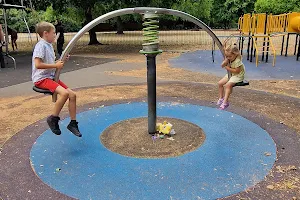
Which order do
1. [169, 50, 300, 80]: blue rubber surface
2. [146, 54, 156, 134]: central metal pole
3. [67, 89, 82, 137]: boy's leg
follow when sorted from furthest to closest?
[169, 50, 300, 80]: blue rubber surface
[146, 54, 156, 134]: central metal pole
[67, 89, 82, 137]: boy's leg

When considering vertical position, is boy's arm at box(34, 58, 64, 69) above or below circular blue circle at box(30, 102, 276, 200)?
above

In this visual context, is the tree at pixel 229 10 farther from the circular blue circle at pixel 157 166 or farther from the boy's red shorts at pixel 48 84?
the boy's red shorts at pixel 48 84

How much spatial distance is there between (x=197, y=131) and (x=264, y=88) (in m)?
3.76

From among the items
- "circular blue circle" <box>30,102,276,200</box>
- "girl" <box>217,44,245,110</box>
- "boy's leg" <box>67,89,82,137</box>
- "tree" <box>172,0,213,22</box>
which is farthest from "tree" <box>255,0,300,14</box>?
"boy's leg" <box>67,89,82,137</box>

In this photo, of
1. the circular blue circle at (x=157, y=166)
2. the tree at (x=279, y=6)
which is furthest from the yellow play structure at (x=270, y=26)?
the tree at (x=279, y=6)

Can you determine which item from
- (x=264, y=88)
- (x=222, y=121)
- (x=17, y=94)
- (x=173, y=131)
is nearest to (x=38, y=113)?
(x=17, y=94)

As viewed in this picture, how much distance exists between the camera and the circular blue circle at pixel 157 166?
2910mm

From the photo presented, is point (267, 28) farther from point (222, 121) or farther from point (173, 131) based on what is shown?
point (173, 131)

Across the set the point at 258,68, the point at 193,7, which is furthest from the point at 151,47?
the point at 193,7

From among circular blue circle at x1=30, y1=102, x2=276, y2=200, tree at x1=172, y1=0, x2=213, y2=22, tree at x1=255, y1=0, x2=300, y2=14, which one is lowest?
circular blue circle at x1=30, y1=102, x2=276, y2=200

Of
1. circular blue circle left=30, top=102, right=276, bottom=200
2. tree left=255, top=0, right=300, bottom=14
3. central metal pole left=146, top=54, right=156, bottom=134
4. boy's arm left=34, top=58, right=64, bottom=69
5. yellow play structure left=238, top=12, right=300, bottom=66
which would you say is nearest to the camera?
circular blue circle left=30, top=102, right=276, bottom=200

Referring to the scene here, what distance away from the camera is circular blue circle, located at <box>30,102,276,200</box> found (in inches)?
115

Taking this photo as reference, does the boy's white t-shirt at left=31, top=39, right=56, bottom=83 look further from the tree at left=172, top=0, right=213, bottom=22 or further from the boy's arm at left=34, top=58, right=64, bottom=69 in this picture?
the tree at left=172, top=0, right=213, bottom=22

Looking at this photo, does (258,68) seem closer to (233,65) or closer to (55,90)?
(233,65)
